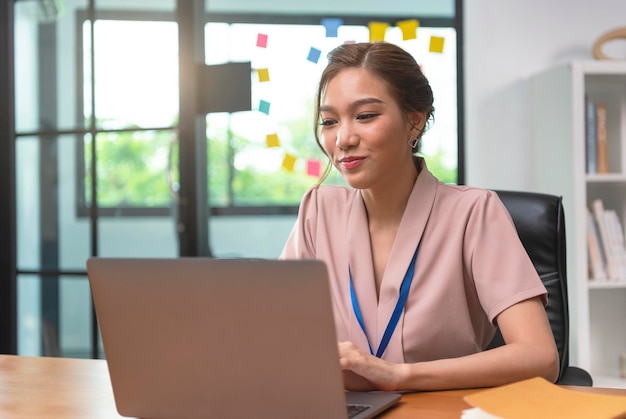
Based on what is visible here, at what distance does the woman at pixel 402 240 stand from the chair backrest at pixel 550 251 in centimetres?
24

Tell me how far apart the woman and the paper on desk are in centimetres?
26

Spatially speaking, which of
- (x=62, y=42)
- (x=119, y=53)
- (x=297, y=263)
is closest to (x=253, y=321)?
(x=297, y=263)

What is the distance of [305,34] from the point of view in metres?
5.71

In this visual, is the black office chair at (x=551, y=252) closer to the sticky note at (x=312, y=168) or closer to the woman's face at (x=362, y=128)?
the woman's face at (x=362, y=128)

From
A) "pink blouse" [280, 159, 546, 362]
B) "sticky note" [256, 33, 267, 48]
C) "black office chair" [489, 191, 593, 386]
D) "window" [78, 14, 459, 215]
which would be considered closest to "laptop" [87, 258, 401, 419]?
"pink blouse" [280, 159, 546, 362]

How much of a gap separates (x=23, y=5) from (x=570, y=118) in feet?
8.01

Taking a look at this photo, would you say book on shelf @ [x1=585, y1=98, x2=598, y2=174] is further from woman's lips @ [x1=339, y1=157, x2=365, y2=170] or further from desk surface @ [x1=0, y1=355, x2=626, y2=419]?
desk surface @ [x1=0, y1=355, x2=626, y2=419]

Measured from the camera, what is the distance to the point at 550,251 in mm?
1751

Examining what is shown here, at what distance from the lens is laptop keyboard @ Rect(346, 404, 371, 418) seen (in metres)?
0.98

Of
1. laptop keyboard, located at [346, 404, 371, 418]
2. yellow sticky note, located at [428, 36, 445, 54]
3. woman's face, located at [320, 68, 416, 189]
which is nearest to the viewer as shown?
laptop keyboard, located at [346, 404, 371, 418]

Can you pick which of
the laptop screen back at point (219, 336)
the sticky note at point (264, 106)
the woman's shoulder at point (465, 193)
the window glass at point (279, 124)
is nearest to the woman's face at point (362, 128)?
the woman's shoulder at point (465, 193)

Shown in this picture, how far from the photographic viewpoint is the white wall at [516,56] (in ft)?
9.89

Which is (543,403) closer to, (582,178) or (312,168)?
(582,178)

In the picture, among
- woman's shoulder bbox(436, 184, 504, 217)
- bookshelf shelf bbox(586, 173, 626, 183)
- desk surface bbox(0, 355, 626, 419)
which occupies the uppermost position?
bookshelf shelf bbox(586, 173, 626, 183)
